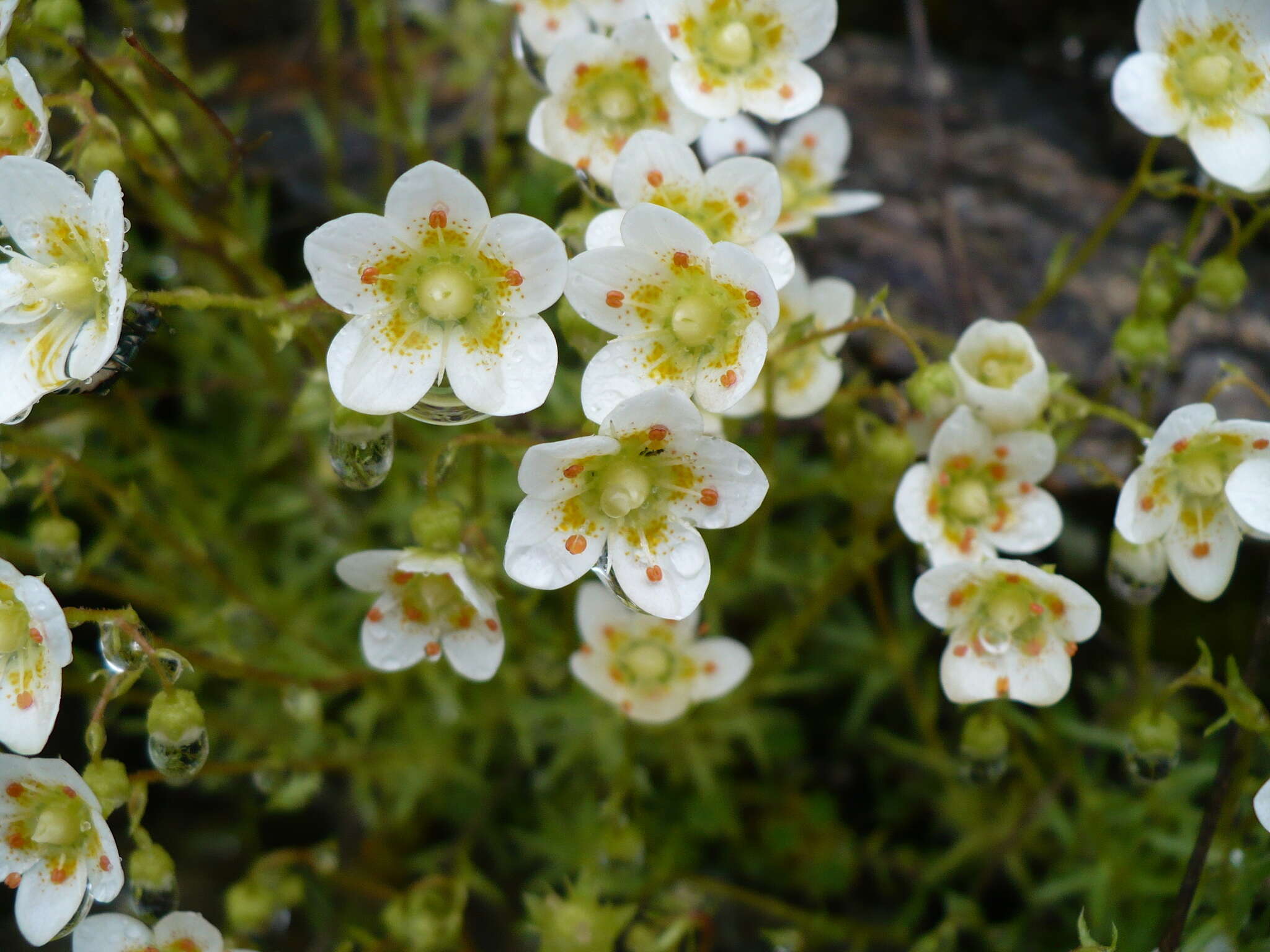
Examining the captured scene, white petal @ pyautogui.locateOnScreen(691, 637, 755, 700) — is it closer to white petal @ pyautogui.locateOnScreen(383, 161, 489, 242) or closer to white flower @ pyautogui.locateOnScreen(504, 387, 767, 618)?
white flower @ pyautogui.locateOnScreen(504, 387, 767, 618)

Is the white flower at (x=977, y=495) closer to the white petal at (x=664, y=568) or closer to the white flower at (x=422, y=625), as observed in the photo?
the white petal at (x=664, y=568)

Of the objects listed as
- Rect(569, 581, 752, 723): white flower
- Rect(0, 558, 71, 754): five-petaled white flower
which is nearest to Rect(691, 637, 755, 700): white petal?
Rect(569, 581, 752, 723): white flower

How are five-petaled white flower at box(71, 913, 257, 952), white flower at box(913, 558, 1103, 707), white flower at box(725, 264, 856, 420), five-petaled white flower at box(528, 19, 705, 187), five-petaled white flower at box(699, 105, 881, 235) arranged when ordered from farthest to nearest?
five-petaled white flower at box(699, 105, 881, 235)
white flower at box(725, 264, 856, 420)
five-petaled white flower at box(528, 19, 705, 187)
white flower at box(913, 558, 1103, 707)
five-petaled white flower at box(71, 913, 257, 952)

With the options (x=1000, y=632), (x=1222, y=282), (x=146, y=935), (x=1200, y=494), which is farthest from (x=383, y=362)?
(x=1222, y=282)

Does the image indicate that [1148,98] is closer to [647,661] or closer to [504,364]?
[504,364]

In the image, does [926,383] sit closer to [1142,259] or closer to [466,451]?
[466,451]

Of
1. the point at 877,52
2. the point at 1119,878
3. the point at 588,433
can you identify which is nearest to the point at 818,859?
the point at 1119,878

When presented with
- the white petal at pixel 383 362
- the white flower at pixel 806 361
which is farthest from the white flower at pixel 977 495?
the white petal at pixel 383 362
